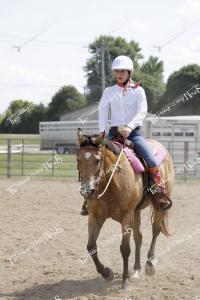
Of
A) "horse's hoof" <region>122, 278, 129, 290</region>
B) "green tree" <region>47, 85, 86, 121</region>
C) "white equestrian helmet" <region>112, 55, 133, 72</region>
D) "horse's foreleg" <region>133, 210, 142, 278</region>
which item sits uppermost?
"green tree" <region>47, 85, 86, 121</region>

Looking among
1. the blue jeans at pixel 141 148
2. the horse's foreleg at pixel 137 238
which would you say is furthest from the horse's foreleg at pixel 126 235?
the blue jeans at pixel 141 148

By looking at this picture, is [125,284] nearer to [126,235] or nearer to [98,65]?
[126,235]

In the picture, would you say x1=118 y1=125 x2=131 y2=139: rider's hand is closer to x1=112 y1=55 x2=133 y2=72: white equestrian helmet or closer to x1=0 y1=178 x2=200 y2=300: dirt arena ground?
x1=112 y1=55 x2=133 y2=72: white equestrian helmet

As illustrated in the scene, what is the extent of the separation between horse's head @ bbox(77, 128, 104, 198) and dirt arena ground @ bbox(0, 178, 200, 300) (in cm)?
107

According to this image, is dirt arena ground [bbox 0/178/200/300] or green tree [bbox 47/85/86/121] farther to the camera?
green tree [bbox 47/85/86/121]

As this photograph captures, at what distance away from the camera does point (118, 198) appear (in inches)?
195

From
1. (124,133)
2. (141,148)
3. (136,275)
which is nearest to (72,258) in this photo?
(136,275)

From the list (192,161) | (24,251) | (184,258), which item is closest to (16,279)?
(24,251)

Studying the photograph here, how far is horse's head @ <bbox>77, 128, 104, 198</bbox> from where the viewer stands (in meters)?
4.40

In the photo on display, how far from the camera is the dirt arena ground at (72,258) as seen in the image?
4.89 meters

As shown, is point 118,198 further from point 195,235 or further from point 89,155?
point 195,235

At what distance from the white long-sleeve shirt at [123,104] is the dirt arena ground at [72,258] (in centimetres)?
167

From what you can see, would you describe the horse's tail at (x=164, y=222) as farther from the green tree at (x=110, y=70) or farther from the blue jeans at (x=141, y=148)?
the green tree at (x=110, y=70)

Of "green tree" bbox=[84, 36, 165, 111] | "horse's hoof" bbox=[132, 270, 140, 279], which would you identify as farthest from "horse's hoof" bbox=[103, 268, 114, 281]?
"green tree" bbox=[84, 36, 165, 111]
